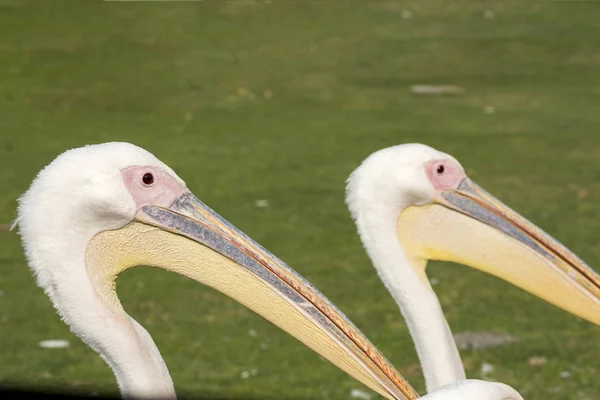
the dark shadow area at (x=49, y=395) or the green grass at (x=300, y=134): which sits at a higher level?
the green grass at (x=300, y=134)

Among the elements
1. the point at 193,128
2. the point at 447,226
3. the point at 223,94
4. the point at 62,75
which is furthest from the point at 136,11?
A: the point at 447,226

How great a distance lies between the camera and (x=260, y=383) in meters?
6.86

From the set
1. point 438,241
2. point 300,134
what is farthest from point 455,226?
point 300,134

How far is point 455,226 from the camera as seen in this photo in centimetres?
478

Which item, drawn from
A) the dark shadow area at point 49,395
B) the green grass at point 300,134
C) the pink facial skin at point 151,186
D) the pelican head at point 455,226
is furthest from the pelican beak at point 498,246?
the dark shadow area at point 49,395

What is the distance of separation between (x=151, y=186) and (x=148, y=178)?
25mm

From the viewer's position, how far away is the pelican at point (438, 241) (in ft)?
15.2

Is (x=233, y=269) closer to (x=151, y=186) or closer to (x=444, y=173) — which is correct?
(x=151, y=186)

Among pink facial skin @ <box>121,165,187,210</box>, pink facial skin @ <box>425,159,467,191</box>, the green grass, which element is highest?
the green grass

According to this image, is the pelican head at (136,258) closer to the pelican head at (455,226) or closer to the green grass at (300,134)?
the pelican head at (455,226)

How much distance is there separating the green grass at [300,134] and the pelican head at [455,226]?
6.88 ft

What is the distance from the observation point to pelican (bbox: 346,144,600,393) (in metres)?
4.63

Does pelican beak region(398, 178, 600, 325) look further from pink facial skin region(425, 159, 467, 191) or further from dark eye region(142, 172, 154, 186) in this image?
dark eye region(142, 172, 154, 186)

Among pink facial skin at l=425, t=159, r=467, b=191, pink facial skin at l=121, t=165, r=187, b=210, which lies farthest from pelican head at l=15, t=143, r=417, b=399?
pink facial skin at l=425, t=159, r=467, b=191
